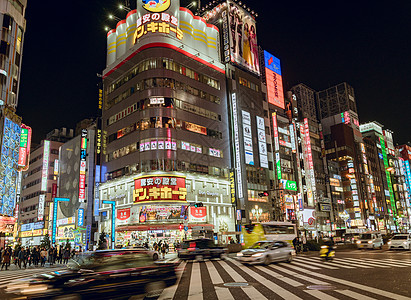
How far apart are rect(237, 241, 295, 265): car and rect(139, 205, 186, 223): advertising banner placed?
26.4m

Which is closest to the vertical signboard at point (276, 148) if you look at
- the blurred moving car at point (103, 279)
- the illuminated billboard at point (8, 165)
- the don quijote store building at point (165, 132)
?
the don quijote store building at point (165, 132)

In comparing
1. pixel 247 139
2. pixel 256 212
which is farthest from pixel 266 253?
pixel 247 139

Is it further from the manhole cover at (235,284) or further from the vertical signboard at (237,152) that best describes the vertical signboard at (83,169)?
the manhole cover at (235,284)

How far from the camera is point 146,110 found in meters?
49.2

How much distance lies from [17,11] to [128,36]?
71.0 feet

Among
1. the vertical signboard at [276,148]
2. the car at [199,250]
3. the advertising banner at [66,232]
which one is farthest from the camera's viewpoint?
the vertical signboard at [276,148]

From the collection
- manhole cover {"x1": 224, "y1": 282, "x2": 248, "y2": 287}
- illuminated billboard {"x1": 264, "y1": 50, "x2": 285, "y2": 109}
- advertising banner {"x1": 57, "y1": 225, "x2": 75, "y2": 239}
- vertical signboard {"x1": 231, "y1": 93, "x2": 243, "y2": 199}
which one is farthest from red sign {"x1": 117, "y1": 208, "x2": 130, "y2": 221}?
illuminated billboard {"x1": 264, "y1": 50, "x2": 285, "y2": 109}

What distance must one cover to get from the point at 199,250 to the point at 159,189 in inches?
841

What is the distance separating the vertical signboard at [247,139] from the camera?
5827 centimetres

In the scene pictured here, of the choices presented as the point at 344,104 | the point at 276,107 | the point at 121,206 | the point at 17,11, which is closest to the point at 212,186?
the point at 121,206

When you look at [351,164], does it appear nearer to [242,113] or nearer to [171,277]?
[242,113]

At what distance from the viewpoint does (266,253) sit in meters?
18.8

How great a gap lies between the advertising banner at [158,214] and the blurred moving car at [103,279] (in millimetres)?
34762

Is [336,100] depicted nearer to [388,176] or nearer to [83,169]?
[388,176]
